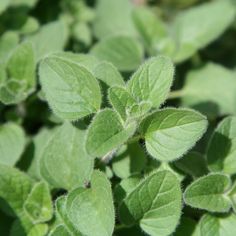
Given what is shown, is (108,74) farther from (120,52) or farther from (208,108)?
(208,108)

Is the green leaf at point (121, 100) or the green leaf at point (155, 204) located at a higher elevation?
the green leaf at point (121, 100)

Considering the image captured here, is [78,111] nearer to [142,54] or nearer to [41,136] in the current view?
[41,136]

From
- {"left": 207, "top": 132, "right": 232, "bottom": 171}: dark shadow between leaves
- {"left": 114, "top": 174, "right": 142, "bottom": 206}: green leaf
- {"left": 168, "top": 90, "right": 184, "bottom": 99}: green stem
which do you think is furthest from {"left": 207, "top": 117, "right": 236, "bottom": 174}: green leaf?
{"left": 168, "top": 90, "right": 184, "bottom": 99}: green stem

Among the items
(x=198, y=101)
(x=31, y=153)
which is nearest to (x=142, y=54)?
(x=198, y=101)

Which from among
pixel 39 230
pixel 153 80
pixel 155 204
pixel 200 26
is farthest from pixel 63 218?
pixel 200 26

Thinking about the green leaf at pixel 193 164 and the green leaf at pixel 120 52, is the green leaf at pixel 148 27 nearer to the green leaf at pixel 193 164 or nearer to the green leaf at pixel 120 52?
the green leaf at pixel 120 52

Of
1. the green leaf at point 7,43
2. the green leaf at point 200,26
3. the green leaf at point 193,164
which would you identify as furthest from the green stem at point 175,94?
the green leaf at point 7,43
